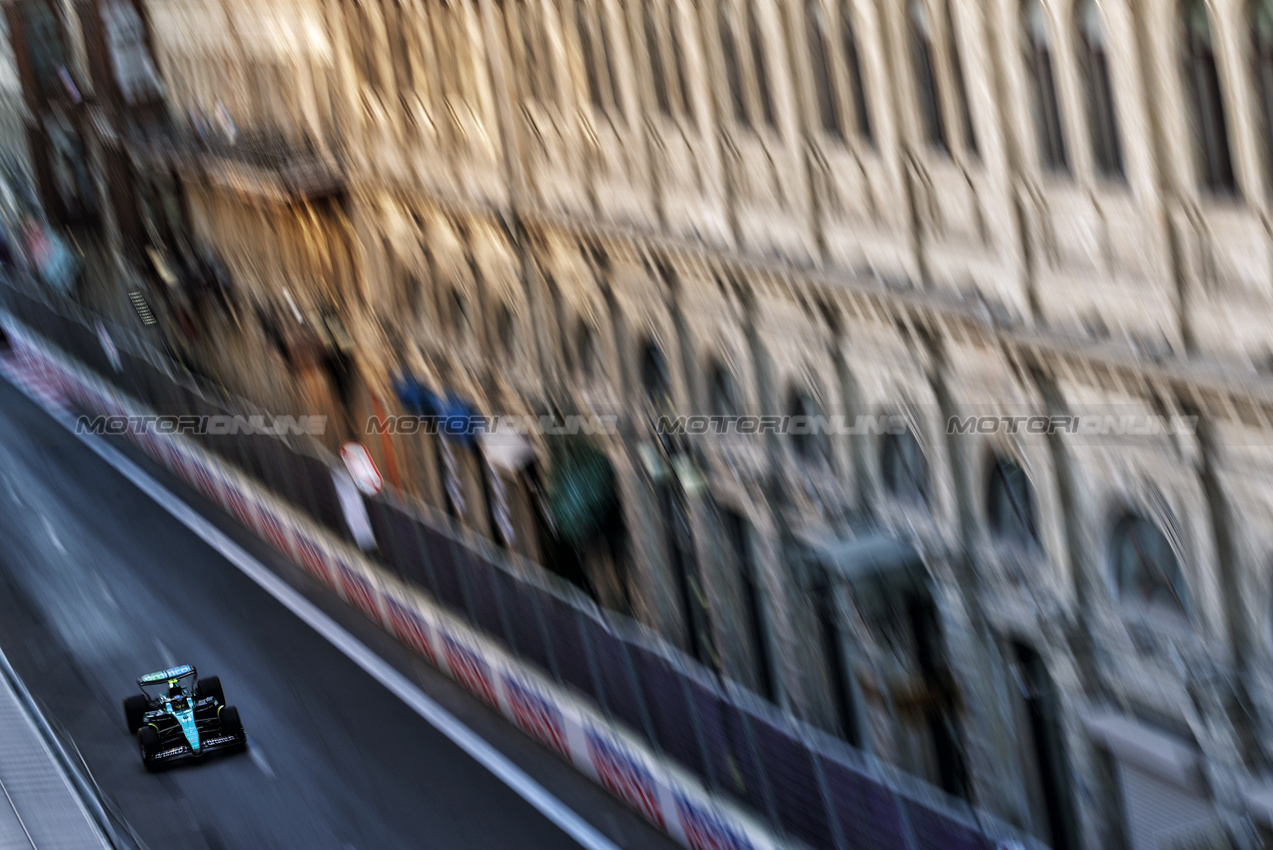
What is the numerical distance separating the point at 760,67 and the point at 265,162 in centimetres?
1311

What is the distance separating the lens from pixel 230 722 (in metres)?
19.3

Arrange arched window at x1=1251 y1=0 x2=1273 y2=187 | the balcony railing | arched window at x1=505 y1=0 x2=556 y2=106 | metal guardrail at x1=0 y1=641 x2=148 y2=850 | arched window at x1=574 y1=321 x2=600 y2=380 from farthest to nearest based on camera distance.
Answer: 1. the balcony railing
2. arched window at x1=574 y1=321 x2=600 y2=380
3. arched window at x1=505 y1=0 x2=556 y2=106
4. metal guardrail at x1=0 y1=641 x2=148 y2=850
5. arched window at x1=1251 y1=0 x2=1273 y2=187

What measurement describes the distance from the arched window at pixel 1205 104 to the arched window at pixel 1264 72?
47cm

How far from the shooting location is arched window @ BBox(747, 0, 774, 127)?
1841cm

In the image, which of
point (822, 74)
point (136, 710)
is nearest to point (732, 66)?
point (822, 74)

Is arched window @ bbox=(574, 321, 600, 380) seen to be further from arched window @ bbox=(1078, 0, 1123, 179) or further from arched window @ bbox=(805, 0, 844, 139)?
arched window @ bbox=(1078, 0, 1123, 179)

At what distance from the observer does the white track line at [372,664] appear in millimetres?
16777

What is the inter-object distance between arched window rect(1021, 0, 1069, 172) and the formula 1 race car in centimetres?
1020

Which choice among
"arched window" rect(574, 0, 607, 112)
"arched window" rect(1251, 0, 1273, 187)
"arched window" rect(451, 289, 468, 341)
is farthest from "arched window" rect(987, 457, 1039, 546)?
"arched window" rect(451, 289, 468, 341)

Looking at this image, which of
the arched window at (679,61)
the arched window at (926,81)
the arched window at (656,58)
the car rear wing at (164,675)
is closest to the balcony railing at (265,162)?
the arched window at (656,58)

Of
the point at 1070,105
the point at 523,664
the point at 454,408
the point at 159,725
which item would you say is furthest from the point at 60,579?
the point at 1070,105

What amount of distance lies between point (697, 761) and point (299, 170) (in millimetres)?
16049

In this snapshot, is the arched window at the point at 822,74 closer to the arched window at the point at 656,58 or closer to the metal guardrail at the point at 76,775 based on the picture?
the arched window at the point at 656,58

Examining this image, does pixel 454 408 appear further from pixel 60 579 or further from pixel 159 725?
pixel 159 725
